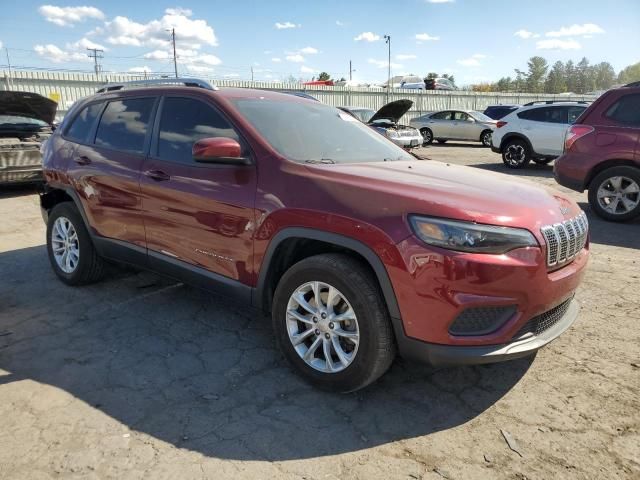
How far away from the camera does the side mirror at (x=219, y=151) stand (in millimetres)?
3023

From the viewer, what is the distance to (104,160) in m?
4.14

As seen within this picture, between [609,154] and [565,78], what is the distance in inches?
4607

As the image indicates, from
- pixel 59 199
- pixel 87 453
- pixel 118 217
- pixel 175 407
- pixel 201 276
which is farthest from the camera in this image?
pixel 59 199

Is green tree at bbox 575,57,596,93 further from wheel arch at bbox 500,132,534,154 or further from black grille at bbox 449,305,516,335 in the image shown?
black grille at bbox 449,305,516,335

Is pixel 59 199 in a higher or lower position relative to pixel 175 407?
higher

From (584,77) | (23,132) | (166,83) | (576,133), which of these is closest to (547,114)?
(576,133)

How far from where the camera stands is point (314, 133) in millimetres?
3594

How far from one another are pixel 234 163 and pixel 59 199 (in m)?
2.63

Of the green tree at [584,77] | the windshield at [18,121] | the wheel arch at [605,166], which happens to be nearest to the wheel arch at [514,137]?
the wheel arch at [605,166]

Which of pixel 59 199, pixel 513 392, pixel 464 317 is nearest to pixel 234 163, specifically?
pixel 464 317

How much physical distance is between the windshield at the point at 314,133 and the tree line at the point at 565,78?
301 feet

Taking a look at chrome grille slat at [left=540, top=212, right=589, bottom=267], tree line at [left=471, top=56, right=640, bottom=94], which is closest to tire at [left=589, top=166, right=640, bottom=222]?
chrome grille slat at [left=540, top=212, right=589, bottom=267]

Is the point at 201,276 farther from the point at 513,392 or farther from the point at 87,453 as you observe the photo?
the point at 513,392

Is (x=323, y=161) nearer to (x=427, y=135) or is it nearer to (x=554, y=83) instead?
(x=427, y=135)
